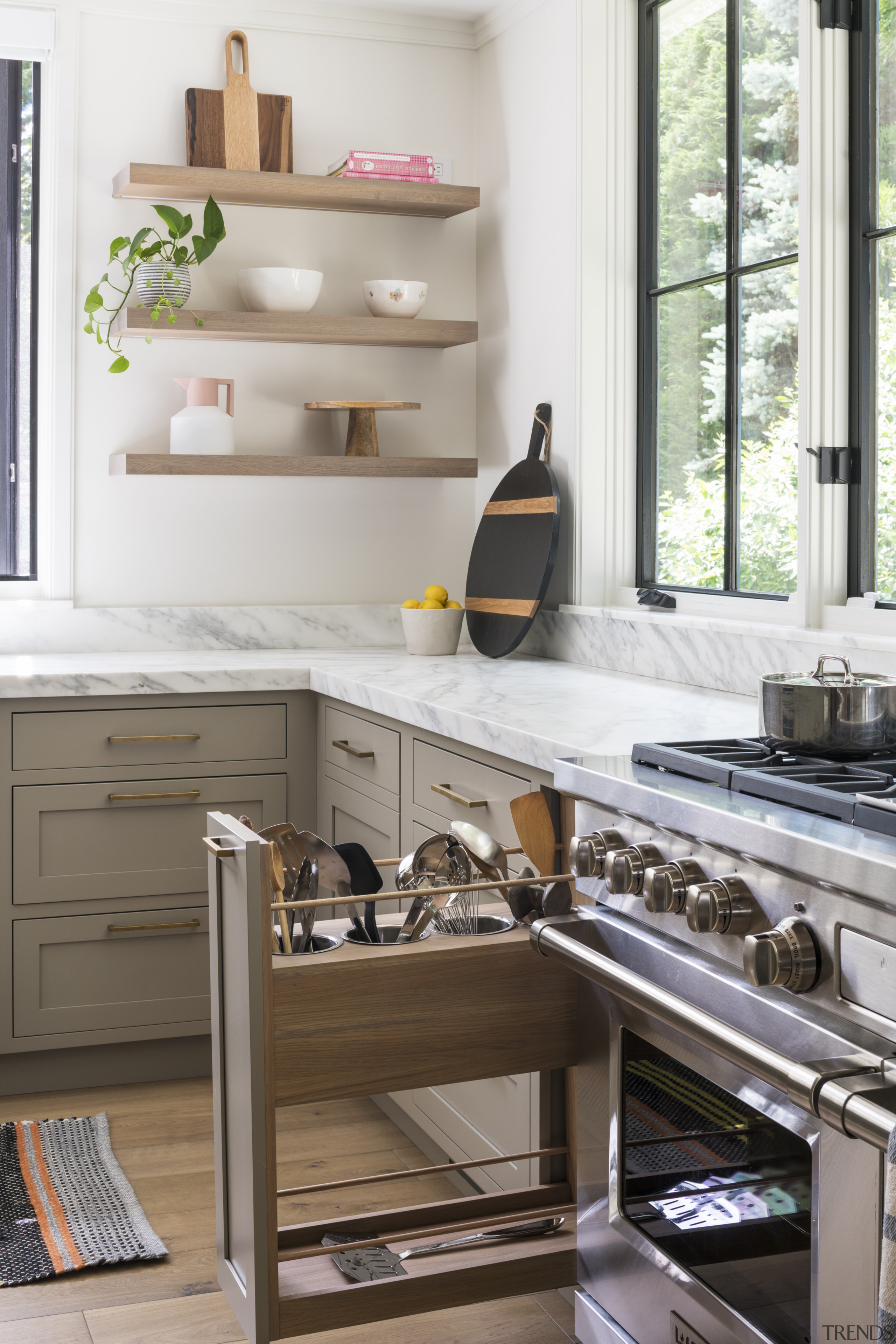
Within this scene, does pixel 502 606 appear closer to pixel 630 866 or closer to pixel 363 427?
pixel 363 427

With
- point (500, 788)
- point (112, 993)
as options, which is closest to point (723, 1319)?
point (500, 788)

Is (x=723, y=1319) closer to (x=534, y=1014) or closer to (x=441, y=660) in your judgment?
(x=534, y=1014)

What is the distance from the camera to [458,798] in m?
2.18

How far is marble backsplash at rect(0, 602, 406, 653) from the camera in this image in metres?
3.32

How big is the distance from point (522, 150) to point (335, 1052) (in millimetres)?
2618

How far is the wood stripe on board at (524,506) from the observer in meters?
3.04

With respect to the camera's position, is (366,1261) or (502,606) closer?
(366,1261)

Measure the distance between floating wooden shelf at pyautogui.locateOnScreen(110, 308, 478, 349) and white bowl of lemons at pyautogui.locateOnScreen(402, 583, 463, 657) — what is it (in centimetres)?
68

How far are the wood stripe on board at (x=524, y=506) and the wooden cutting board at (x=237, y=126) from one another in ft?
3.35

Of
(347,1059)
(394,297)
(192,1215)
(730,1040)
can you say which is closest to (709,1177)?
(730,1040)

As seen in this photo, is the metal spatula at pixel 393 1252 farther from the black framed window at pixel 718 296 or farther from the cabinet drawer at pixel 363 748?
the black framed window at pixel 718 296

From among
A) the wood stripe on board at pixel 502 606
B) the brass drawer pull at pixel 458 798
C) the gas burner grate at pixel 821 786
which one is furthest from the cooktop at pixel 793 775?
the wood stripe on board at pixel 502 606

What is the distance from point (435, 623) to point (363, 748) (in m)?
0.62

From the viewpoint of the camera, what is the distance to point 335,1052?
54.9 inches
